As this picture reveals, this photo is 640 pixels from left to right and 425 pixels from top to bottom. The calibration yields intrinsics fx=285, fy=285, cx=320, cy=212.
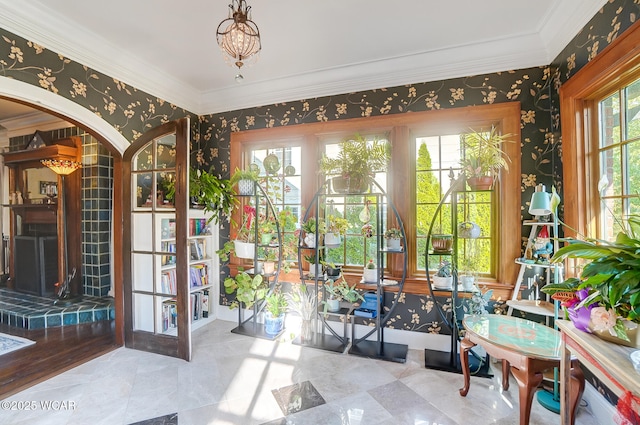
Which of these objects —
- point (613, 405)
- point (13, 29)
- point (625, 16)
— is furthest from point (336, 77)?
point (613, 405)

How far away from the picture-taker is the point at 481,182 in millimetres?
2262

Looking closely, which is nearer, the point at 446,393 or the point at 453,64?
the point at 446,393

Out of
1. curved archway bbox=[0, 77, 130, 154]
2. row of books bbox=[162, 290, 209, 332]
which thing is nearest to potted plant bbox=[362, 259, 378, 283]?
row of books bbox=[162, 290, 209, 332]

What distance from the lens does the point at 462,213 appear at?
9.23 ft

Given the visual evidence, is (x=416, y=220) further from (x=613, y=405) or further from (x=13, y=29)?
(x=13, y=29)

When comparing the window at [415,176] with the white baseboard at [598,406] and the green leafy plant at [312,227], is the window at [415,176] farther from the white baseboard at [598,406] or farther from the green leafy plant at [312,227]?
the white baseboard at [598,406]

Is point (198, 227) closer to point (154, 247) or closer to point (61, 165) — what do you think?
point (154, 247)

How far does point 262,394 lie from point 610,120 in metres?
3.10

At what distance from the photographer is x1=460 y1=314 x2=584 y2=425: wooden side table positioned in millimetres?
1581

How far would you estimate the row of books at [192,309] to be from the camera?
9.82ft

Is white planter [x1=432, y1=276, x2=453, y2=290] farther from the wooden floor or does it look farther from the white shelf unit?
the wooden floor

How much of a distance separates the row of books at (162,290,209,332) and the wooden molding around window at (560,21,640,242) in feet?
11.3

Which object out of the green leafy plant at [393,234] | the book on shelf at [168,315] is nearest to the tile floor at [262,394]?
the book on shelf at [168,315]

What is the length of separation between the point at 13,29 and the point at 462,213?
3912 millimetres
